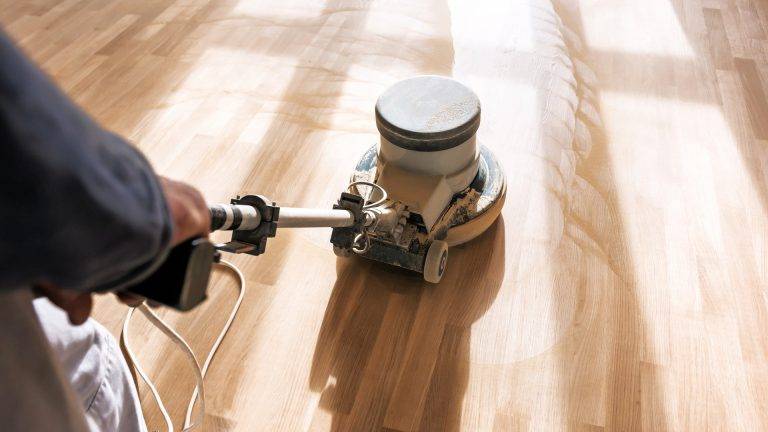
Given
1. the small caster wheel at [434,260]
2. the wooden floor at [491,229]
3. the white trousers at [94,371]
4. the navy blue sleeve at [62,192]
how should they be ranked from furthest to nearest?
the small caster wheel at [434,260] → the wooden floor at [491,229] → the white trousers at [94,371] → the navy blue sleeve at [62,192]

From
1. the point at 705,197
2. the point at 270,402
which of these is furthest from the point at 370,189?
the point at 705,197

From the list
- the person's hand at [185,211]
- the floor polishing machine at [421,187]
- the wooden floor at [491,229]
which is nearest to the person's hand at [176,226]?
the person's hand at [185,211]

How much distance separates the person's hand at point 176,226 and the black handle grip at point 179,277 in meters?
0.01

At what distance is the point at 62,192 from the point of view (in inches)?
17.1

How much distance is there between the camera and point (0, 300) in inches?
21.5

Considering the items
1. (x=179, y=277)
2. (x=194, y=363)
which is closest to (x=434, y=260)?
(x=194, y=363)

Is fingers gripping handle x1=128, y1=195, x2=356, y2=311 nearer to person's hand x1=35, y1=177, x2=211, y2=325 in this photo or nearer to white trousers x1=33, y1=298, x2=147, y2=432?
person's hand x1=35, y1=177, x2=211, y2=325

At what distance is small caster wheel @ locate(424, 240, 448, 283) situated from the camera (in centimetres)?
150

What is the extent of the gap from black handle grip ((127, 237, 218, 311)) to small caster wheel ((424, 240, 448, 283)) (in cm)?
91

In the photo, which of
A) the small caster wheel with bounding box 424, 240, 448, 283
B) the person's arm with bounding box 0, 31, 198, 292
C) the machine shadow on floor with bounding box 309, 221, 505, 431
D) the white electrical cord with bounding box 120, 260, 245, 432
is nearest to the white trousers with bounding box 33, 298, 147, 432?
the white electrical cord with bounding box 120, 260, 245, 432

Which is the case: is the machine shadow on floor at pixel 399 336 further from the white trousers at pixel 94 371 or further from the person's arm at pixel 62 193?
the person's arm at pixel 62 193

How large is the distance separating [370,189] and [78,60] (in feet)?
4.33

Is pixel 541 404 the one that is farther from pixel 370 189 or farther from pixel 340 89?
pixel 340 89

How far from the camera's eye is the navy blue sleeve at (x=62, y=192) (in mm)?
413
